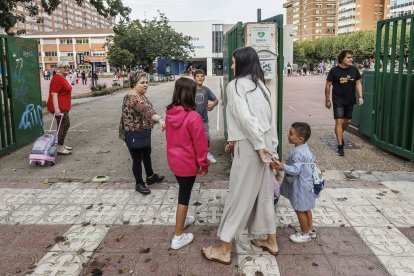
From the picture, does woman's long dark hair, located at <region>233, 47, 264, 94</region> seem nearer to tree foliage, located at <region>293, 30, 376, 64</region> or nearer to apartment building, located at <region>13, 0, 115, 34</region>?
tree foliage, located at <region>293, 30, 376, 64</region>

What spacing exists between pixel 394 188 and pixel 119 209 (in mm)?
3603

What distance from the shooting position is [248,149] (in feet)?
10.8

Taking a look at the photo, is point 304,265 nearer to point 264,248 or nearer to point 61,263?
point 264,248

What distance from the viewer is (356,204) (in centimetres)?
485

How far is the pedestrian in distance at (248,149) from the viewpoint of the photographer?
128 inches

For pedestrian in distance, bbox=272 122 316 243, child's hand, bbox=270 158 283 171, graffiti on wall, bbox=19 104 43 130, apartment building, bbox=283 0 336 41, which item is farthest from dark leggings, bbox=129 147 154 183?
apartment building, bbox=283 0 336 41

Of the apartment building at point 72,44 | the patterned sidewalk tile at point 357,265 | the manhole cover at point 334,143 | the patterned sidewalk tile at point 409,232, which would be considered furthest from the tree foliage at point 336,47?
the patterned sidewalk tile at point 357,265

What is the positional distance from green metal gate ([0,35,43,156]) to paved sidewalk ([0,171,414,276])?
98.4 inches

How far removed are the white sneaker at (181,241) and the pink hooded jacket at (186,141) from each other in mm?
639

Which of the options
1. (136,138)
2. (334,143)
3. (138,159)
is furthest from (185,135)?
(334,143)

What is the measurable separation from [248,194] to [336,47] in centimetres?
8689

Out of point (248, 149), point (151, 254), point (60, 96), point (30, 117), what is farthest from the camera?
point (30, 117)

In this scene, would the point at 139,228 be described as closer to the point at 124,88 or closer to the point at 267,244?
the point at 267,244

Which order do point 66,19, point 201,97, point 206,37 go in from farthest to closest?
point 66,19, point 206,37, point 201,97
